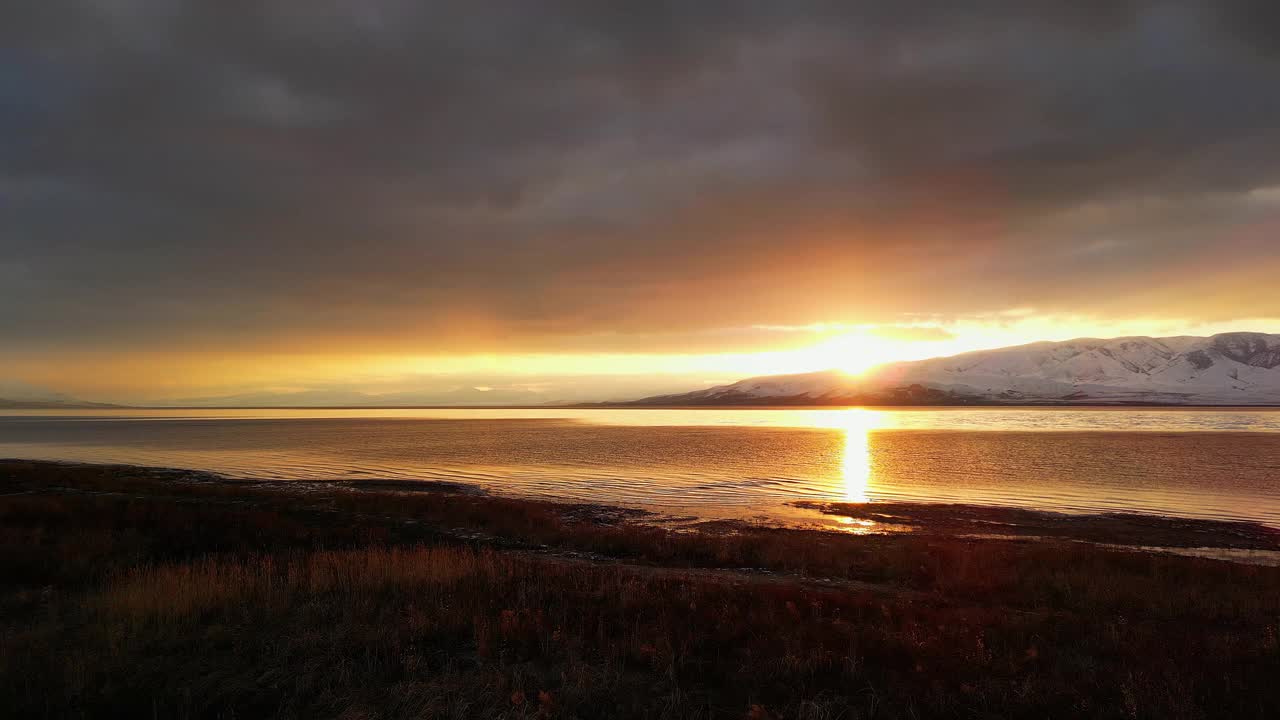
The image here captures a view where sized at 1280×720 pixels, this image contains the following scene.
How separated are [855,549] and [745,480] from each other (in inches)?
1112

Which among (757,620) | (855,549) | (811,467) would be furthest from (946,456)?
(757,620)

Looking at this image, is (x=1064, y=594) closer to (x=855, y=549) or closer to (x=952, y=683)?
(x=855, y=549)

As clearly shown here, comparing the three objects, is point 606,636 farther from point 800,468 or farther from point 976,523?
point 800,468

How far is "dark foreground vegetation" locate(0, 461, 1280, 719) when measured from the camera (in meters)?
7.84

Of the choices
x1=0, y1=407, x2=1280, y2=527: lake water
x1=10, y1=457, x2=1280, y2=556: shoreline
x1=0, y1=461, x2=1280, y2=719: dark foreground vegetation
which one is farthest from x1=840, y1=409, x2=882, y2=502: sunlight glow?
x1=0, y1=461, x2=1280, y2=719: dark foreground vegetation

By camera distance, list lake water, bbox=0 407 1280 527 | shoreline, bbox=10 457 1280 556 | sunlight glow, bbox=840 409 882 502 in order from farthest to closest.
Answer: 1. sunlight glow, bbox=840 409 882 502
2. lake water, bbox=0 407 1280 527
3. shoreline, bbox=10 457 1280 556

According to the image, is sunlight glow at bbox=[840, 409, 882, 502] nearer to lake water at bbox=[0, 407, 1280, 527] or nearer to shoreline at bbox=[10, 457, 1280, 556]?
lake water at bbox=[0, 407, 1280, 527]

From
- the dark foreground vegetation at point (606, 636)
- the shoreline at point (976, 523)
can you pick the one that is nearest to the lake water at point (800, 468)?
the shoreline at point (976, 523)

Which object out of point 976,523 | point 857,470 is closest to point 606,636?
point 976,523

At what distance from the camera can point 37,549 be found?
1541cm

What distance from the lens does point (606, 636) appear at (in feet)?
33.6

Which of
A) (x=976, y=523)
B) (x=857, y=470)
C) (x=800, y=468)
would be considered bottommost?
(x=857, y=470)

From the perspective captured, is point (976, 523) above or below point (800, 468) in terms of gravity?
above

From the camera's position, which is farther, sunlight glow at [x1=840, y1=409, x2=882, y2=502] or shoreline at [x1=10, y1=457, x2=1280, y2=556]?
sunlight glow at [x1=840, y1=409, x2=882, y2=502]
